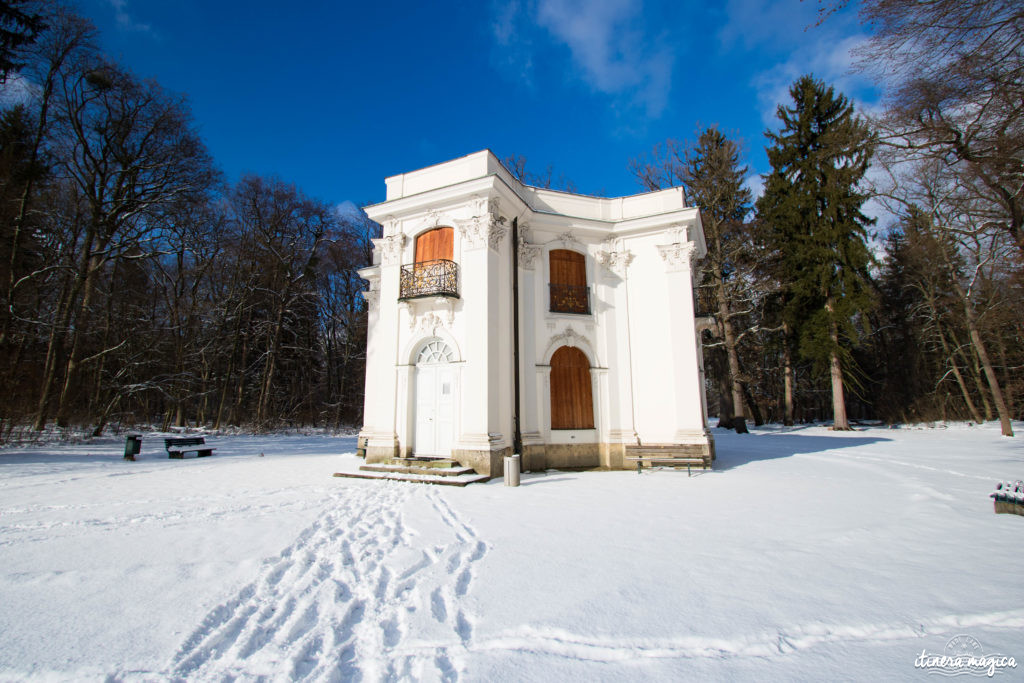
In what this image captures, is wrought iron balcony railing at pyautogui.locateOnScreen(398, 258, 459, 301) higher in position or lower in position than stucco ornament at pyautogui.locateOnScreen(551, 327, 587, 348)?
higher

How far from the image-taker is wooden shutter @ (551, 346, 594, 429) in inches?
508

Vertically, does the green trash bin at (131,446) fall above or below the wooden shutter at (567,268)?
below

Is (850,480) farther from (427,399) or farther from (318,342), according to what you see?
(318,342)

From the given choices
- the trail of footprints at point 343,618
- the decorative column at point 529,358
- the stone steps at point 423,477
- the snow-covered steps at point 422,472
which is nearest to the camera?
the trail of footprints at point 343,618

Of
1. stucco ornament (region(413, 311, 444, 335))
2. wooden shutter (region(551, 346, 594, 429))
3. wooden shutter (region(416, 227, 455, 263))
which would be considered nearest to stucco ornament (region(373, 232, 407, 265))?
wooden shutter (region(416, 227, 455, 263))

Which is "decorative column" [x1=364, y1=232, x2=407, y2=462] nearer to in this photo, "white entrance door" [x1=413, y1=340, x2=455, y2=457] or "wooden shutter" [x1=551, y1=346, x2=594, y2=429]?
"white entrance door" [x1=413, y1=340, x2=455, y2=457]

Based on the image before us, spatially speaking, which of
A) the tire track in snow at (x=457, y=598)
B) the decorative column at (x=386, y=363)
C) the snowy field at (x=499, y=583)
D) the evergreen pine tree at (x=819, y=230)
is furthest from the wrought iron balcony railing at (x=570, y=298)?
the evergreen pine tree at (x=819, y=230)

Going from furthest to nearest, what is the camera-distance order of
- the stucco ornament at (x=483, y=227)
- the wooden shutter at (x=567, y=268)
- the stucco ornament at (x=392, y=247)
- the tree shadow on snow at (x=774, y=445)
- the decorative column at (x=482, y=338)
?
1. the tree shadow on snow at (x=774, y=445)
2. the wooden shutter at (x=567, y=268)
3. the stucco ornament at (x=392, y=247)
4. the stucco ornament at (x=483, y=227)
5. the decorative column at (x=482, y=338)

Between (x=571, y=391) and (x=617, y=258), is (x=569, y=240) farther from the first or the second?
(x=571, y=391)

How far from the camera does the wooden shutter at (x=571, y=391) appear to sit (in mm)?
12891

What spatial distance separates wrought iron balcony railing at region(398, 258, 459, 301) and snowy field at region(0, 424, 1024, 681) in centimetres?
533

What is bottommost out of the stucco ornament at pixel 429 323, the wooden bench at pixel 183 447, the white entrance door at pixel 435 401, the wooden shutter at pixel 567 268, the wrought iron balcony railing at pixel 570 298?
the wooden bench at pixel 183 447

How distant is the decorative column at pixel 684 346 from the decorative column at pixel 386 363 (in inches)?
303

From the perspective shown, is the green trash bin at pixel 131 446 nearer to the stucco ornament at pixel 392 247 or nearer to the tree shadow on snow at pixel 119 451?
the tree shadow on snow at pixel 119 451
